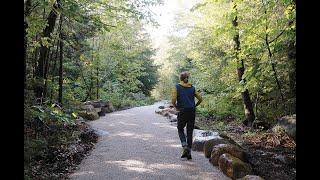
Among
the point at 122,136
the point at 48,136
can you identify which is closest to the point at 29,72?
the point at 48,136

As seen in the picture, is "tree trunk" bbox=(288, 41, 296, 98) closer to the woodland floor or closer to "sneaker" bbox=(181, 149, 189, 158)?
the woodland floor

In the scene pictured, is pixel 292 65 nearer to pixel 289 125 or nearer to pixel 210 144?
pixel 289 125

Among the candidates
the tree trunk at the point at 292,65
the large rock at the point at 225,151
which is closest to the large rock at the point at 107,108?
the tree trunk at the point at 292,65

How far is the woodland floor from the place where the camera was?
277 inches

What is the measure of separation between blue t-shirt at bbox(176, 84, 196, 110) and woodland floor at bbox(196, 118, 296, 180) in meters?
1.74

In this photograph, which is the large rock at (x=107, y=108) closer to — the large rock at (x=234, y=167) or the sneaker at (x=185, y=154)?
the sneaker at (x=185, y=154)

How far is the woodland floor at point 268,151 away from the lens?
7025 mm

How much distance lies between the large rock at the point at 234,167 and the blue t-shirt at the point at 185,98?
4.53ft

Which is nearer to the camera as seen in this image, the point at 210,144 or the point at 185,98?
the point at 185,98

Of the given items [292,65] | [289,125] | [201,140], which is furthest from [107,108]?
[289,125]

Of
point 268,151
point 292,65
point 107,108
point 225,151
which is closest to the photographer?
point 225,151

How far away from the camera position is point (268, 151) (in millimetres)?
9078

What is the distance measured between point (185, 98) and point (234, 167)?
189 centimetres

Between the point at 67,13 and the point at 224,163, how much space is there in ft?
14.3
